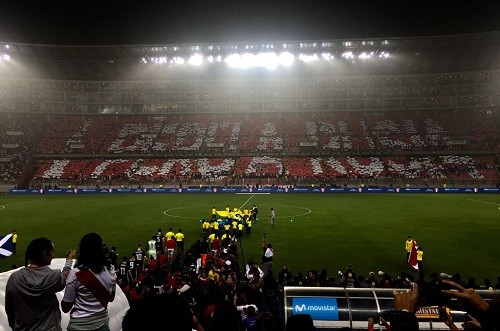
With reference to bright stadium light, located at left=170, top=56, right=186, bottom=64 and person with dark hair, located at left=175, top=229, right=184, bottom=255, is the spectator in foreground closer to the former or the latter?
person with dark hair, located at left=175, top=229, right=184, bottom=255

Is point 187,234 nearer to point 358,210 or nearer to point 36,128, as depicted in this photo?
point 358,210

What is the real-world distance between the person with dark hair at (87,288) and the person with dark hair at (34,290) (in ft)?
0.59

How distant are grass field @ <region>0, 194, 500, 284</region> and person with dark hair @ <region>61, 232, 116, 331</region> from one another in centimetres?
1323

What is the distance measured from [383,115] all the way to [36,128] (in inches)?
2819

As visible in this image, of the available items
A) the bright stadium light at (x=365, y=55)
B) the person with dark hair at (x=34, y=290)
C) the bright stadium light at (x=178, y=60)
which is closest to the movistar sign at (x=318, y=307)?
the person with dark hair at (x=34, y=290)

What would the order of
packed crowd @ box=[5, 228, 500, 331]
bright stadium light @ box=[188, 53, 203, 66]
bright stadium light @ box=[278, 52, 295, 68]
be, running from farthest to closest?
1. bright stadium light @ box=[188, 53, 203, 66]
2. bright stadium light @ box=[278, 52, 295, 68]
3. packed crowd @ box=[5, 228, 500, 331]

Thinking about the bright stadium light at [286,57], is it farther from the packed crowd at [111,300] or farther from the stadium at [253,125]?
the packed crowd at [111,300]

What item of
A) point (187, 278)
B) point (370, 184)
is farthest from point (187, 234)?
point (370, 184)

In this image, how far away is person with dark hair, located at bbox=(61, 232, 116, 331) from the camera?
13.6ft

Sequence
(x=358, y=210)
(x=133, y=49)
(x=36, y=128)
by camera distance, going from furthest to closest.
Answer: (x=36, y=128)
(x=133, y=49)
(x=358, y=210)

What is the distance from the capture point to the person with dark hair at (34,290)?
4027mm

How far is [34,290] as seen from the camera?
4.02 metres

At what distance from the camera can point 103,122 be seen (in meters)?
76.9

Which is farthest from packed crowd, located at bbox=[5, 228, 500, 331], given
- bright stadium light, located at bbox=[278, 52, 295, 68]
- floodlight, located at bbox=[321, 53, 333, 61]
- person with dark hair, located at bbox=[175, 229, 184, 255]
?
floodlight, located at bbox=[321, 53, 333, 61]
